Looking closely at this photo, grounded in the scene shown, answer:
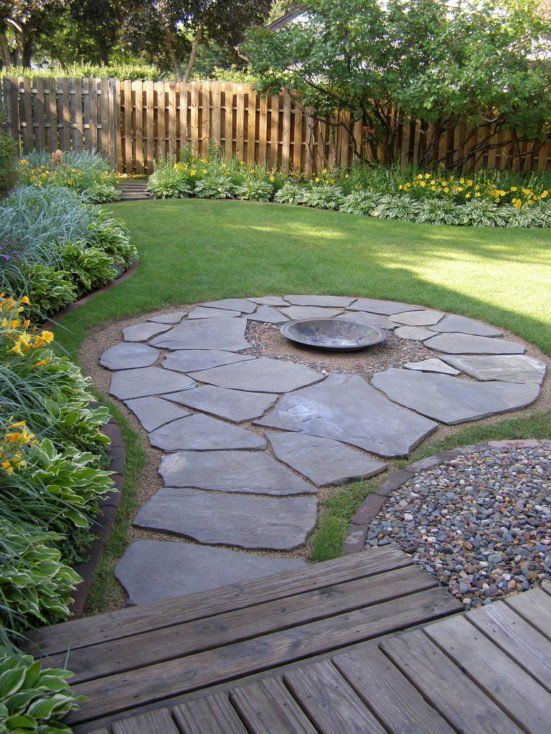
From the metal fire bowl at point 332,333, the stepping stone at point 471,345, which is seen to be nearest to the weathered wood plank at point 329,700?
the metal fire bowl at point 332,333

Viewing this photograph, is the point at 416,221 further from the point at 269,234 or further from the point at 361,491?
the point at 361,491

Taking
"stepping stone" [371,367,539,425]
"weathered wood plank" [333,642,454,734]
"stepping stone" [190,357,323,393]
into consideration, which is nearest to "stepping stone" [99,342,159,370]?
"stepping stone" [190,357,323,393]

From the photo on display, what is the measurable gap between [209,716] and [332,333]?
144 inches

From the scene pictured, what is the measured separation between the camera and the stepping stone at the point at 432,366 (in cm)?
445

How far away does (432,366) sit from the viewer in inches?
178

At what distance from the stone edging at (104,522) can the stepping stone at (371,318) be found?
2.41 metres

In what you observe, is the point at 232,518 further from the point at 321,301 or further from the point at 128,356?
the point at 321,301

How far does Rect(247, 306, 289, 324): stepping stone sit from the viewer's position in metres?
5.34

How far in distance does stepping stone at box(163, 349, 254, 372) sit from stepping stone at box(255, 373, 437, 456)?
27.1 inches

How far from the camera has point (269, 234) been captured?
8102 mm

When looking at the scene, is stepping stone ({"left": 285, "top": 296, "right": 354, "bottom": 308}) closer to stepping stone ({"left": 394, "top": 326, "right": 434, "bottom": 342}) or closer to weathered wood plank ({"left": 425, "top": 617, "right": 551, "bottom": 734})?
stepping stone ({"left": 394, "top": 326, "right": 434, "bottom": 342})

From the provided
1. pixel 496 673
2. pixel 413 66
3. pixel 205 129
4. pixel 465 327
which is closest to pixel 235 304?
pixel 465 327

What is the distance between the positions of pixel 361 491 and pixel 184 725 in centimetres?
158

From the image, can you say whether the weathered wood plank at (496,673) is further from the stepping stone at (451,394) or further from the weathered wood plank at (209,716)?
the stepping stone at (451,394)
